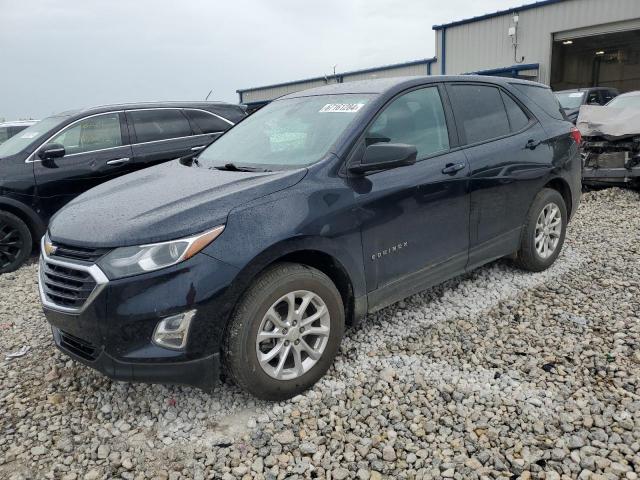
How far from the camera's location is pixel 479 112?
12.8 ft

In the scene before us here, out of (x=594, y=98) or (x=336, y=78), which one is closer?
(x=594, y=98)

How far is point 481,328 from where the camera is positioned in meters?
3.61

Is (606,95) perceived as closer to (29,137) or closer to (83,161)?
(83,161)

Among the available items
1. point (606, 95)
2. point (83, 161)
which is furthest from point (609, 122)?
point (83, 161)

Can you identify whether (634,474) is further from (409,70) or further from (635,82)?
(635,82)

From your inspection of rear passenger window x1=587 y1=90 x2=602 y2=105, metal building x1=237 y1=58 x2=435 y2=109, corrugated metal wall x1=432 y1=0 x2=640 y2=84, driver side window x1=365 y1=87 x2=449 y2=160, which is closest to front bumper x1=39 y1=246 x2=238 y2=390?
driver side window x1=365 y1=87 x2=449 y2=160

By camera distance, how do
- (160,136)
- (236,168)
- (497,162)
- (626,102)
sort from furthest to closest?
(626,102) → (160,136) → (497,162) → (236,168)

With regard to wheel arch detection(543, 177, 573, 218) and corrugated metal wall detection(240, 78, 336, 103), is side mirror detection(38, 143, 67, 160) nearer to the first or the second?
wheel arch detection(543, 177, 573, 218)

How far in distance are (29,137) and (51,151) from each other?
0.56 m

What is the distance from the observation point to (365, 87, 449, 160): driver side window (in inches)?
128

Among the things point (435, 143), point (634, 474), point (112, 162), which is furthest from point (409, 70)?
point (634, 474)

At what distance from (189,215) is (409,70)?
74.8 ft

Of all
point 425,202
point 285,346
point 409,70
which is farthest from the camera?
point 409,70

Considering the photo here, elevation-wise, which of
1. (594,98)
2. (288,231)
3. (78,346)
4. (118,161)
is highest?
(594,98)
